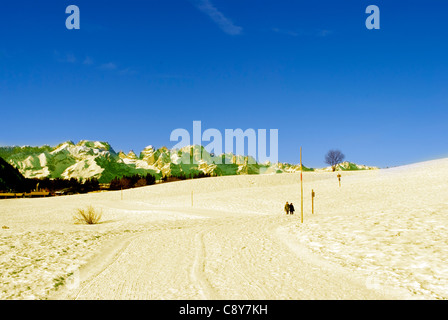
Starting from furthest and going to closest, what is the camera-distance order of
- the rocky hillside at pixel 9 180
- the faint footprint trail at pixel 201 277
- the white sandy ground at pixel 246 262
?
the rocky hillside at pixel 9 180 → the white sandy ground at pixel 246 262 → the faint footprint trail at pixel 201 277

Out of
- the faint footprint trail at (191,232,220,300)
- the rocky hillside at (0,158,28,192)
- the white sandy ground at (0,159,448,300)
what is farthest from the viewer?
the rocky hillside at (0,158,28,192)

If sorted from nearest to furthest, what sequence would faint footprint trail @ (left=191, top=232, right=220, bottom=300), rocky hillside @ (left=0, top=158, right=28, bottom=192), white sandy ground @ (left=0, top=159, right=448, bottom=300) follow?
faint footprint trail @ (left=191, top=232, right=220, bottom=300), white sandy ground @ (left=0, top=159, right=448, bottom=300), rocky hillside @ (left=0, top=158, right=28, bottom=192)

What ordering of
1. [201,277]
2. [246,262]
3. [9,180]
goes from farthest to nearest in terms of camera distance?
[9,180] < [246,262] < [201,277]

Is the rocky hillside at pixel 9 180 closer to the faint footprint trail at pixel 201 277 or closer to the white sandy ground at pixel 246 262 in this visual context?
the white sandy ground at pixel 246 262

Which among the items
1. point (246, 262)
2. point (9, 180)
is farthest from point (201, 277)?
point (9, 180)

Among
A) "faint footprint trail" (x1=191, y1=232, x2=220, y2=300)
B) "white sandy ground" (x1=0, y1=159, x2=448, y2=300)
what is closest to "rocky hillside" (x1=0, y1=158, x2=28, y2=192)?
"white sandy ground" (x1=0, y1=159, x2=448, y2=300)

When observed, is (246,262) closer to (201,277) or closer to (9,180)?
(201,277)

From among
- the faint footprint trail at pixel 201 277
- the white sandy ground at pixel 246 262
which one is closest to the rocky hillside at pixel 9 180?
the white sandy ground at pixel 246 262

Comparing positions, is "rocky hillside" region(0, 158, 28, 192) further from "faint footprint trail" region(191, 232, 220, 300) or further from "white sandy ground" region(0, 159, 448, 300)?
"faint footprint trail" region(191, 232, 220, 300)
